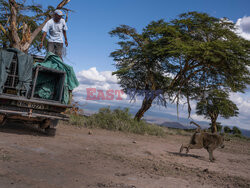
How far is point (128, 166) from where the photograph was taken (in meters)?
4.91

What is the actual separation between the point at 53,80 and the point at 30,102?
131 centimetres

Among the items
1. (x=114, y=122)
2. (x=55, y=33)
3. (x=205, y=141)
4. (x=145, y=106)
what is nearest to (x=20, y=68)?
(x=55, y=33)

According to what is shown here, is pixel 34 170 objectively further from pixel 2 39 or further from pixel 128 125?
pixel 2 39

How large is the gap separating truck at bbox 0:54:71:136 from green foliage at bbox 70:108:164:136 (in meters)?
5.13

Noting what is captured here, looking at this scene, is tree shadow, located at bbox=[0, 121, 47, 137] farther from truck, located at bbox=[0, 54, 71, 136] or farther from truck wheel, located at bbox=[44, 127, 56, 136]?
truck, located at bbox=[0, 54, 71, 136]

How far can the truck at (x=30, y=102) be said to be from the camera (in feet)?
21.6

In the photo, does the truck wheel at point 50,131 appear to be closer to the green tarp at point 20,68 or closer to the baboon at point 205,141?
the green tarp at point 20,68

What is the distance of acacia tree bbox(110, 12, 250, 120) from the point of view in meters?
14.9

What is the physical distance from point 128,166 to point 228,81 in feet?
45.3

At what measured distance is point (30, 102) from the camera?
6.72 meters

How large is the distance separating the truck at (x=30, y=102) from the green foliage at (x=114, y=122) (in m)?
5.13

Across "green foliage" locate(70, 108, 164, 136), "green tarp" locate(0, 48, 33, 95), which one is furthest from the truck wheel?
"green foliage" locate(70, 108, 164, 136)

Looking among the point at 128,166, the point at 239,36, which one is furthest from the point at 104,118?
the point at 239,36

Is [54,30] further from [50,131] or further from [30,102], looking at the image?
[50,131]
